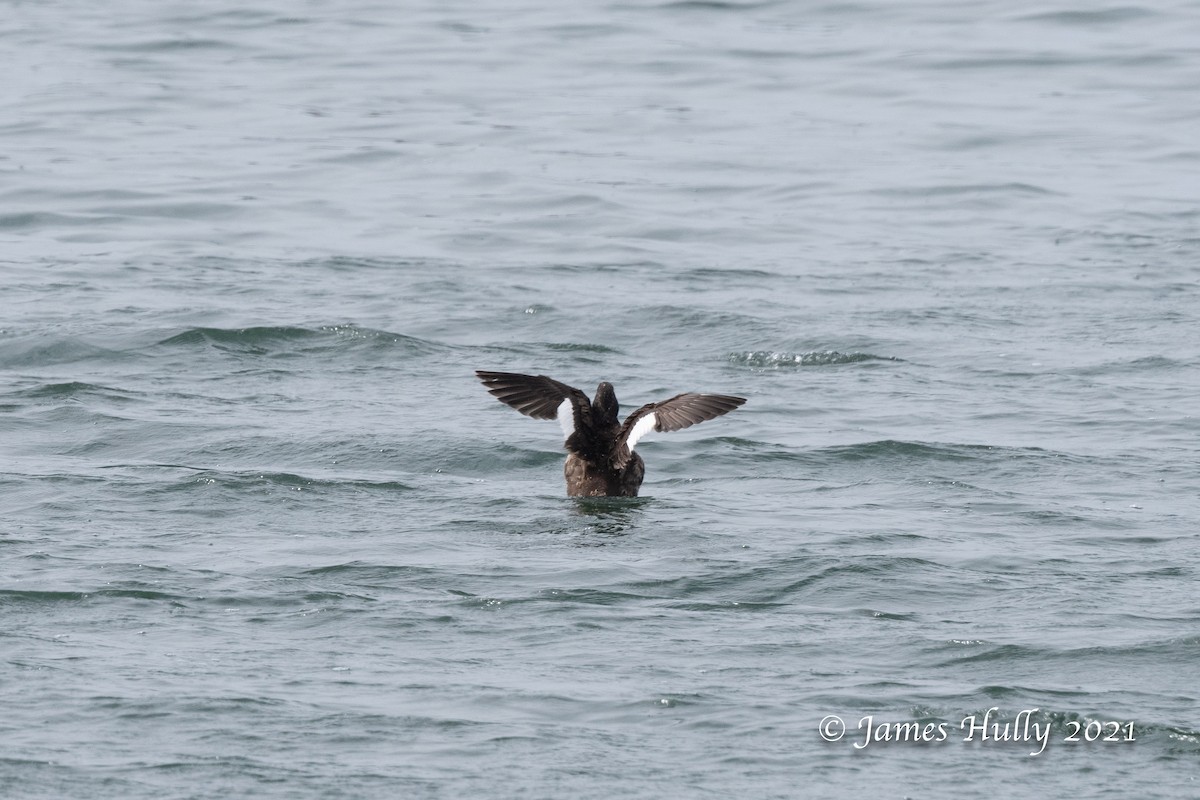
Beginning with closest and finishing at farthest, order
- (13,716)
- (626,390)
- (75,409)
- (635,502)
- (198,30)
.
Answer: (13,716), (635,502), (75,409), (626,390), (198,30)

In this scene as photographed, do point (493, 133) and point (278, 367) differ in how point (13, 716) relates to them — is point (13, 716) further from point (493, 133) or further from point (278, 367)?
point (493, 133)

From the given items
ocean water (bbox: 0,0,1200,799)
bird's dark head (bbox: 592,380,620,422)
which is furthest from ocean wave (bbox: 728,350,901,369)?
bird's dark head (bbox: 592,380,620,422)

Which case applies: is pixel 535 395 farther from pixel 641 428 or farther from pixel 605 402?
pixel 641 428

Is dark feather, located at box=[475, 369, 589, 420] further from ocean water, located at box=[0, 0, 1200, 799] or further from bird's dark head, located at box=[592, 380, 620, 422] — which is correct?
ocean water, located at box=[0, 0, 1200, 799]

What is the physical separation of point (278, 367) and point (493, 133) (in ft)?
32.0

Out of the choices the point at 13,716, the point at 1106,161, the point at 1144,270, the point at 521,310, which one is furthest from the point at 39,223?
the point at 13,716

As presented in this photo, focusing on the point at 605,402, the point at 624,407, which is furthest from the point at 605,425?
the point at 624,407

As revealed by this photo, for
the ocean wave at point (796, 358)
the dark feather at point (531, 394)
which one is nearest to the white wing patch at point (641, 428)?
the dark feather at point (531, 394)

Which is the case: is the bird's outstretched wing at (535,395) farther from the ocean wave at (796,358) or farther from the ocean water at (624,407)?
the ocean wave at (796,358)

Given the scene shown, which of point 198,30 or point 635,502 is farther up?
point 198,30

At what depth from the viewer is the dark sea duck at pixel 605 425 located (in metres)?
9.47

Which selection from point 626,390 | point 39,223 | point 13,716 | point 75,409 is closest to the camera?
point 13,716

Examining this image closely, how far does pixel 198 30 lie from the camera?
1101 inches

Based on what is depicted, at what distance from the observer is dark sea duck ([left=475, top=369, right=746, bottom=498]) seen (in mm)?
9469
